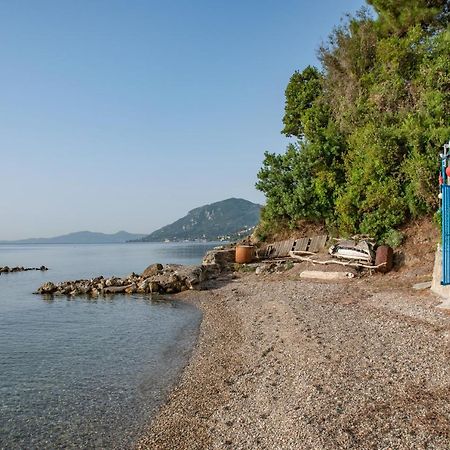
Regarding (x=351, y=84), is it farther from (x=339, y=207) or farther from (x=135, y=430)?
(x=135, y=430)

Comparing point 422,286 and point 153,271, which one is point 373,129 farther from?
point 153,271

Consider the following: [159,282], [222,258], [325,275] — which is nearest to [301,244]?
[222,258]

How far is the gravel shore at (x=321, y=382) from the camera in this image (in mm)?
6617

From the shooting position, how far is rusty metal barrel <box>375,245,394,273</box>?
20047 mm

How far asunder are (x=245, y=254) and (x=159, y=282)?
20.3ft

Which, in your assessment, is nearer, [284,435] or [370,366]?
[284,435]

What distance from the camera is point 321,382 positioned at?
27.8ft

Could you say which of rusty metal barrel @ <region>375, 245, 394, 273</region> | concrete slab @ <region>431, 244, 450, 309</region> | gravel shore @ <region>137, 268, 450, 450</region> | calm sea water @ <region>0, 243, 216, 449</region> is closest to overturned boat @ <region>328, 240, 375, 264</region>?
rusty metal barrel @ <region>375, 245, 394, 273</region>

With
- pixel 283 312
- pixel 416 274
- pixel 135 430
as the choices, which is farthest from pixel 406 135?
pixel 135 430

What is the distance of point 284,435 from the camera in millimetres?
6758

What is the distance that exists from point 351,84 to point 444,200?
1671 cm

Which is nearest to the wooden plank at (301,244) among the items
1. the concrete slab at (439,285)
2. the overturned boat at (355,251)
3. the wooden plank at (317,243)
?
the wooden plank at (317,243)

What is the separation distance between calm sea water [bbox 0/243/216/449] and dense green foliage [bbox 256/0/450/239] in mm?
10825

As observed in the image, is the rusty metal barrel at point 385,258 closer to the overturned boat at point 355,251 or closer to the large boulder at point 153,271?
the overturned boat at point 355,251
